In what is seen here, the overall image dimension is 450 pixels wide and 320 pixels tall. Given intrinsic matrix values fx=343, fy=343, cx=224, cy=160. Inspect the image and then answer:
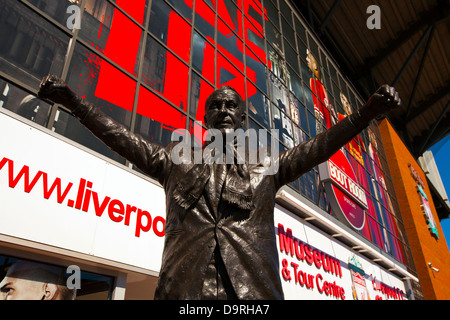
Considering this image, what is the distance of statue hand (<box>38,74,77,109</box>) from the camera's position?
1589 mm

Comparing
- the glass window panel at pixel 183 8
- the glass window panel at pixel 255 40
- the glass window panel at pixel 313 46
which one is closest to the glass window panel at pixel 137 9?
the glass window panel at pixel 183 8

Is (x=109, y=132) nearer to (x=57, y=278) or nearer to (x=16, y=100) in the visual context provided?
(x=57, y=278)

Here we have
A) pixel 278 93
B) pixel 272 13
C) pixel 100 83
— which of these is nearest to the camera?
pixel 100 83

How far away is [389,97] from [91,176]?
399 centimetres

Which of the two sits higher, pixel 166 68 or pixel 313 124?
pixel 313 124

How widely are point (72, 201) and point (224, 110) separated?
3092mm

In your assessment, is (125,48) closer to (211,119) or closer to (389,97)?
(211,119)

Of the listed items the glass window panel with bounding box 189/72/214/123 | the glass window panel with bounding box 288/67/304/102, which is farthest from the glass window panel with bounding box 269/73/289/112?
the glass window panel with bounding box 189/72/214/123

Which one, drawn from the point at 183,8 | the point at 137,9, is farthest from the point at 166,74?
the point at 183,8

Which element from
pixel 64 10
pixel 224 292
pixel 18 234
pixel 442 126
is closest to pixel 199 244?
pixel 224 292

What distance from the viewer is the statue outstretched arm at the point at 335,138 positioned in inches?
62.0

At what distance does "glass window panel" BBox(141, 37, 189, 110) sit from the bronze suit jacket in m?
5.43

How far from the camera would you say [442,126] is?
28.2m

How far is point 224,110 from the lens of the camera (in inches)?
73.5
